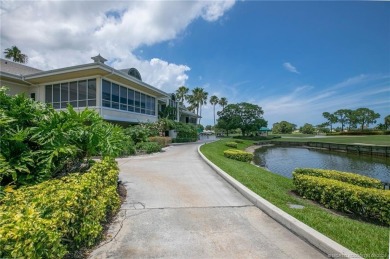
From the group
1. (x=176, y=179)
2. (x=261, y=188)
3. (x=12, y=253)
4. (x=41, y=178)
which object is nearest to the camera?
(x=12, y=253)

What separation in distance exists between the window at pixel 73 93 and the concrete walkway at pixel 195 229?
48.9 ft

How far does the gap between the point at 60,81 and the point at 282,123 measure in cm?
11281

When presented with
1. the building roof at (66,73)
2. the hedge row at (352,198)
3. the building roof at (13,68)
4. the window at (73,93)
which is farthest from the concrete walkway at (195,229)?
the building roof at (13,68)

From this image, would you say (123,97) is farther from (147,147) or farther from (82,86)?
(147,147)

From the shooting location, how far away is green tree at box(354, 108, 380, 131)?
90.2 meters

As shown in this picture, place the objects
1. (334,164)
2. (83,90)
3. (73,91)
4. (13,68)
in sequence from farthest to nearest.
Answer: (334,164) < (13,68) < (73,91) < (83,90)

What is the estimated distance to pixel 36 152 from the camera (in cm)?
538

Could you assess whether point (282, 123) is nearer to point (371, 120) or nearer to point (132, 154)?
point (371, 120)

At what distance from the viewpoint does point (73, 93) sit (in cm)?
2030

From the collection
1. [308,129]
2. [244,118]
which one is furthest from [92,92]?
[308,129]

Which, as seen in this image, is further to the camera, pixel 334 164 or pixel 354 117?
pixel 354 117

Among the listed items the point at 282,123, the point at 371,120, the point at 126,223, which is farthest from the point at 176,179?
the point at 282,123

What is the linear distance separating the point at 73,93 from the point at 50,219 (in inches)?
791

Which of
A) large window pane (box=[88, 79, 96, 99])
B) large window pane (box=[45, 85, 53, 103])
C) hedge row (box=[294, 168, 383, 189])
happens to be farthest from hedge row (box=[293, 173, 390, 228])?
large window pane (box=[45, 85, 53, 103])
